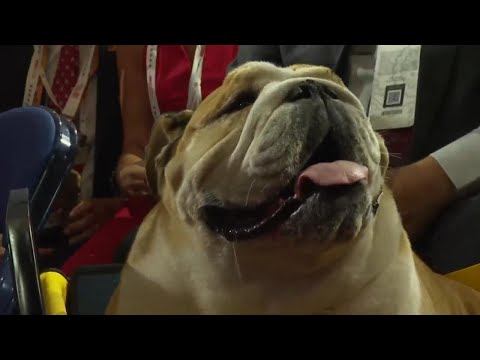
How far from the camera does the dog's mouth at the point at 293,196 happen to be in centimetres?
49

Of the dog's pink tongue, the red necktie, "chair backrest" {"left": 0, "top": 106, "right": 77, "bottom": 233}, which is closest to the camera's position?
the dog's pink tongue

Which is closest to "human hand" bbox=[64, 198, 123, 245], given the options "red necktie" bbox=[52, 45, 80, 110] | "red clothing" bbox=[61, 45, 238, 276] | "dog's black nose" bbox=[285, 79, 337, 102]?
"red clothing" bbox=[61, 45, 238, 276]

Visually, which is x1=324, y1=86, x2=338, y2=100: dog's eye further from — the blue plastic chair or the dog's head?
the blue plastic chair

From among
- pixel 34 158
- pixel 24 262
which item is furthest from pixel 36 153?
pixel 24 262

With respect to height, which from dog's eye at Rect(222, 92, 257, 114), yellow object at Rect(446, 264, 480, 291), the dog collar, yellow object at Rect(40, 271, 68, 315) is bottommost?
yellow object at Rect(40, 271, 68, 315)

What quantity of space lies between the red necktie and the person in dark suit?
0.19 meters

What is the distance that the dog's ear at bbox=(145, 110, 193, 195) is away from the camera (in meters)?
0.61

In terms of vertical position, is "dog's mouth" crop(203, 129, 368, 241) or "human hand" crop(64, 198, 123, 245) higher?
"dog's mouth" crop(203, 129, 368, 241)

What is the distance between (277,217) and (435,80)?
9.6 inches

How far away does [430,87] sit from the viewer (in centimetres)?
63

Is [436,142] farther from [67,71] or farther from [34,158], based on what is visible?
→ [34,158]

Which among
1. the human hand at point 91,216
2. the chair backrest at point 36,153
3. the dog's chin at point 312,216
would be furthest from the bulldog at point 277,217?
the chair backrest at point 36,153

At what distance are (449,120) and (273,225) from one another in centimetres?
26
